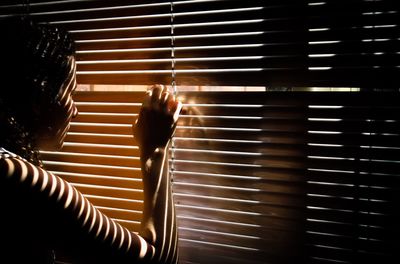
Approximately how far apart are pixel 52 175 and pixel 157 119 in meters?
0.38

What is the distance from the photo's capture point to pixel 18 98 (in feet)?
3.06

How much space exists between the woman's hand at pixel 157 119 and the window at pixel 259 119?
56mm

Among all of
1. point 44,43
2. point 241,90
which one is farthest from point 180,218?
point 44,43

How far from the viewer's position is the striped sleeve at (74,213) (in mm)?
752

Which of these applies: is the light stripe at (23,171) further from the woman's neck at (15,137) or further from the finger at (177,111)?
the finger at (177,111)

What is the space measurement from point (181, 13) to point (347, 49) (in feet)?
1.81

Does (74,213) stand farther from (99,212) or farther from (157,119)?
(157,119)

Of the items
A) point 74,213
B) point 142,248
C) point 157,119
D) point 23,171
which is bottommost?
point 142,248

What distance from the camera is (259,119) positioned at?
988mm

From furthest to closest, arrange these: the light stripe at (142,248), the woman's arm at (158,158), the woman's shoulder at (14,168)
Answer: the woman's arm at (158,158), the light stripe at (142,248), the woman's shoulder at (14,168)

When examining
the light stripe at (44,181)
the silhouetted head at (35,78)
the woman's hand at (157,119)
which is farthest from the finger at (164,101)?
the light stripe at (44,181)

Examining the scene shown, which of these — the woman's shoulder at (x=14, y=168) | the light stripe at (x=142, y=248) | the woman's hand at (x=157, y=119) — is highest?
the woman's hand at (x=157, y=119)

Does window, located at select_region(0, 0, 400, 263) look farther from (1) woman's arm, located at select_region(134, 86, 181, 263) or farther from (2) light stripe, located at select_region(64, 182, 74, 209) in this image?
(2) light stripe, located at select_region(64, 182, 74, 209)

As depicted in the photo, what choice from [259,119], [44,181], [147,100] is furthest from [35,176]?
[259,119]
